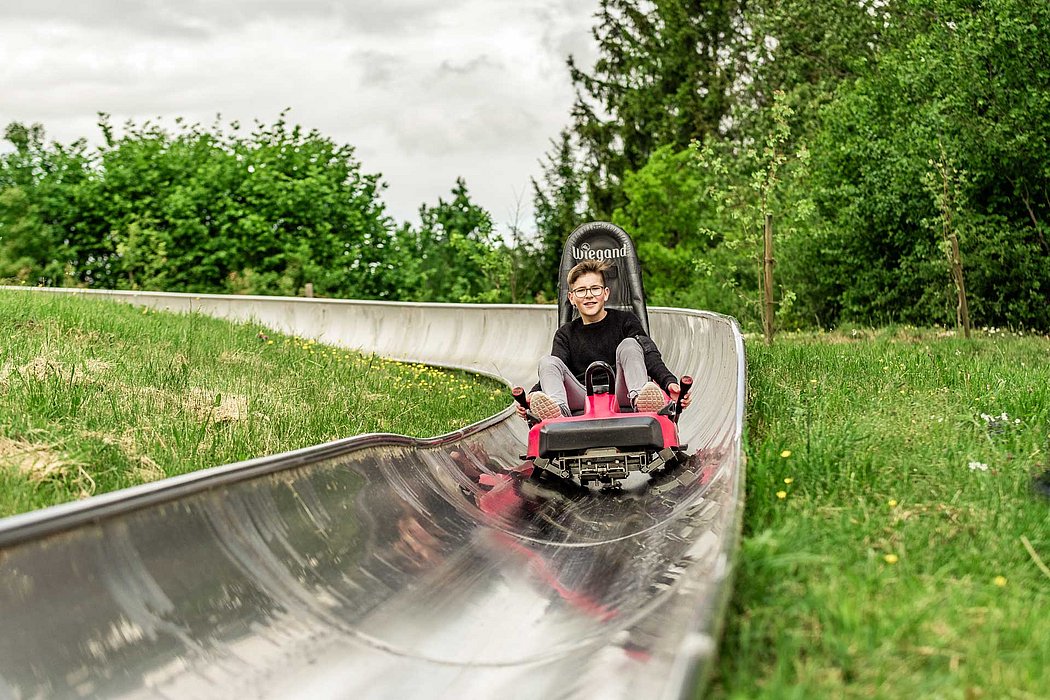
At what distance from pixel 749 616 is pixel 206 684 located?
6.35 feet

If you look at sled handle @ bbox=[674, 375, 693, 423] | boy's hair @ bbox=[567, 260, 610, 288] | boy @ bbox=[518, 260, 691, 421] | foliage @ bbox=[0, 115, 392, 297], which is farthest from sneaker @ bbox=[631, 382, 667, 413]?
foliage @ bbox=[0, 115, 392, 297]

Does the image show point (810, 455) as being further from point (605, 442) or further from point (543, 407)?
point (543, 407)

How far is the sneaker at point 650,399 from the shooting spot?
7.16 metres

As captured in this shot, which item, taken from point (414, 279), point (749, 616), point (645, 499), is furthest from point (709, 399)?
point (414, 279)

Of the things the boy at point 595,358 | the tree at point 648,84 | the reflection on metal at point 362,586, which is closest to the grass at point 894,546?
the reflection on metal at point 362,586

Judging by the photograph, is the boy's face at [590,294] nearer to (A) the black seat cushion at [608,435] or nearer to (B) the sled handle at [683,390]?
(B) the sled handle at [683,390]

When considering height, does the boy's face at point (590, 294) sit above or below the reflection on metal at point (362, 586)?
above

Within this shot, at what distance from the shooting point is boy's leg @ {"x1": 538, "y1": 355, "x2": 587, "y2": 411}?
25.0 feet

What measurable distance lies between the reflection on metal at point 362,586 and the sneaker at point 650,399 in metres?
0.56

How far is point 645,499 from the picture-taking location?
23.6 feet

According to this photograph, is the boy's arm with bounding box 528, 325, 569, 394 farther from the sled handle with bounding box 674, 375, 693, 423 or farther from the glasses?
the sled handle with bounding box 674, 375, 693, 423

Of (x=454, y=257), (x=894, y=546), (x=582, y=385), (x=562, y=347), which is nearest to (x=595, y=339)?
(x=562, y=347)

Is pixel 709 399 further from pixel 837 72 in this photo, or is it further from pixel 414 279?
pixel 414 279

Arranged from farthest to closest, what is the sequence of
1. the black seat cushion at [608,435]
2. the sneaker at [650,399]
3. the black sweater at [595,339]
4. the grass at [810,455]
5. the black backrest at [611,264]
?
the black backrest at [611,264]
the black sweater at [595,339]
the sneaker at [650,399]
the black seat cushion at [608,435]
the grass at [810,455]
